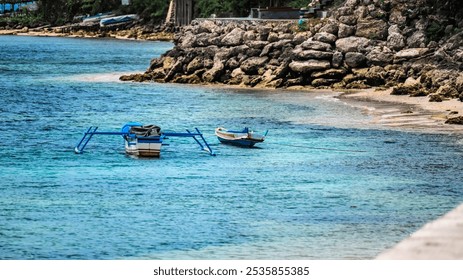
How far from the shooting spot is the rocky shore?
243 feet

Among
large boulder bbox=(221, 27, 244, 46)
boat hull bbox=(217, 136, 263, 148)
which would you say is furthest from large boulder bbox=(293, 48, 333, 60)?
boat hull bbox=(217, 136, 263, 148)

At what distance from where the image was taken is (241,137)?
5506 cm

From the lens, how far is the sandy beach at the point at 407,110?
58500mm

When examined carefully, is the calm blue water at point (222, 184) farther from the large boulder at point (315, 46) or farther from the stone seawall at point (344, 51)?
the large boulder at point (315, 46)

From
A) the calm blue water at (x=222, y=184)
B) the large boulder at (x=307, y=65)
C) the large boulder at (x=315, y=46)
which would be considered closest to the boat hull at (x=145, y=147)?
the calm blue water at (x=222, y=184)

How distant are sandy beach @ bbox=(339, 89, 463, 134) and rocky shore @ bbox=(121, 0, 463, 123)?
175cm

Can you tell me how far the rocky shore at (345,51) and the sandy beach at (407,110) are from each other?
1.75m

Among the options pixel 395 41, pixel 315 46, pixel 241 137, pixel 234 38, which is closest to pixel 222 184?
pixel 241 137

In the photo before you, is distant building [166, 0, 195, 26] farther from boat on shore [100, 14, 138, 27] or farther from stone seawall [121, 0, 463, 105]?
stone seawall [121, 0, 463, 105]

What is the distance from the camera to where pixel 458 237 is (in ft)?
78.5

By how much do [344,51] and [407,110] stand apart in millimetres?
14103

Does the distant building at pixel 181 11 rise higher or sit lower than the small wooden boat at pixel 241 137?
lower

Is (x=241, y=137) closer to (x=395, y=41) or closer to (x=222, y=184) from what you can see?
(x=222, y=184)

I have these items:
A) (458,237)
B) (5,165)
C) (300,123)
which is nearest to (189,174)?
(5,165)
